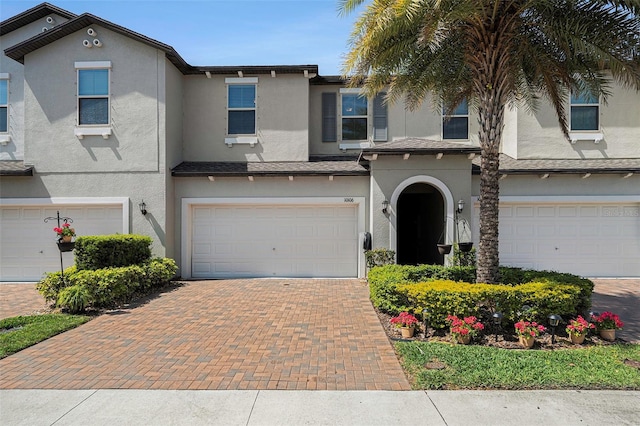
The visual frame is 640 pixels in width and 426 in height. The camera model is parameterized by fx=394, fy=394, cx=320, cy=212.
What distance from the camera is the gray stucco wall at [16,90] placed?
1312cm

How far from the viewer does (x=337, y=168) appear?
12.5 metres

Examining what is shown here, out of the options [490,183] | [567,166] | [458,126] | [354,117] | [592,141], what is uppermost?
[354,117]

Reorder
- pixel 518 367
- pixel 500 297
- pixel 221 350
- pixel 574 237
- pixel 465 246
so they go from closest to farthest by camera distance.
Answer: pixel 518 367
pixel 221 350
pixel 500 297
pixel 465 246
pixel 574 237

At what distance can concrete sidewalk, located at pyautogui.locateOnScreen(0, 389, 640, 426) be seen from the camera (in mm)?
4125

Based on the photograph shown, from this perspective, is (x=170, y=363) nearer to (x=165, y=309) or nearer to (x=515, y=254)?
(x=165, y=309)

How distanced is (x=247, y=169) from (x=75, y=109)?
5574 mm

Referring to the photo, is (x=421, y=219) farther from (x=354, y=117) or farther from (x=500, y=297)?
(x=500, y=297)

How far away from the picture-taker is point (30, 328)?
7.26 meters

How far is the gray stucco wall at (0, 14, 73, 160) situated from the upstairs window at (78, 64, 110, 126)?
2.69 m

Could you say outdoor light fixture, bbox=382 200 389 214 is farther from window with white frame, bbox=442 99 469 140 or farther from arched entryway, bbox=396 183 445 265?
window with white frame, bbox=442 99 469 140

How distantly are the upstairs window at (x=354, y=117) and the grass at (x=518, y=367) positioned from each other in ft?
29.9

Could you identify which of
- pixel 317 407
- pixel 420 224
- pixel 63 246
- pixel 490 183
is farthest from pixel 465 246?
pixel 63 246

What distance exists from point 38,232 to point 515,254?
602 inches

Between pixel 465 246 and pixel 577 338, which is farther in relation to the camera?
pixel 465 246
